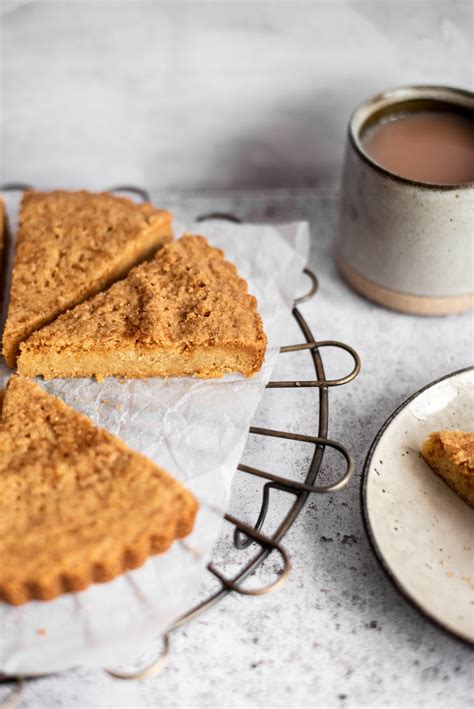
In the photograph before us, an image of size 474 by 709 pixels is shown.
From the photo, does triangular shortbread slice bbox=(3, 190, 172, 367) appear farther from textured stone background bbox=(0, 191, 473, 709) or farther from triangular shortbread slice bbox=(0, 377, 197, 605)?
textured stone background bbox=(0, 191, 473, 709)

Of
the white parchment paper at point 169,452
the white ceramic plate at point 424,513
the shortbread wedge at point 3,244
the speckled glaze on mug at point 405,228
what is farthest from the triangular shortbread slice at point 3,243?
the white ceramic plate at point 424,513

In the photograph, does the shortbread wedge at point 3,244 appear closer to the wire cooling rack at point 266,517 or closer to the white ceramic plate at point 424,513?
the wire cooling rack at point 266,517

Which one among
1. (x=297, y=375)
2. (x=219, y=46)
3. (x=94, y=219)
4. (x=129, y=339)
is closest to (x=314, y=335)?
(x=297, y=375)

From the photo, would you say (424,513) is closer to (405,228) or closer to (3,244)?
(405,228)

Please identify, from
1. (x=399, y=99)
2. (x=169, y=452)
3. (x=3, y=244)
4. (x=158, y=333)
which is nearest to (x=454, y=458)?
(x=169, y=452)

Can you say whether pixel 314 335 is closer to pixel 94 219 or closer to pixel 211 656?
pixel 94 219
